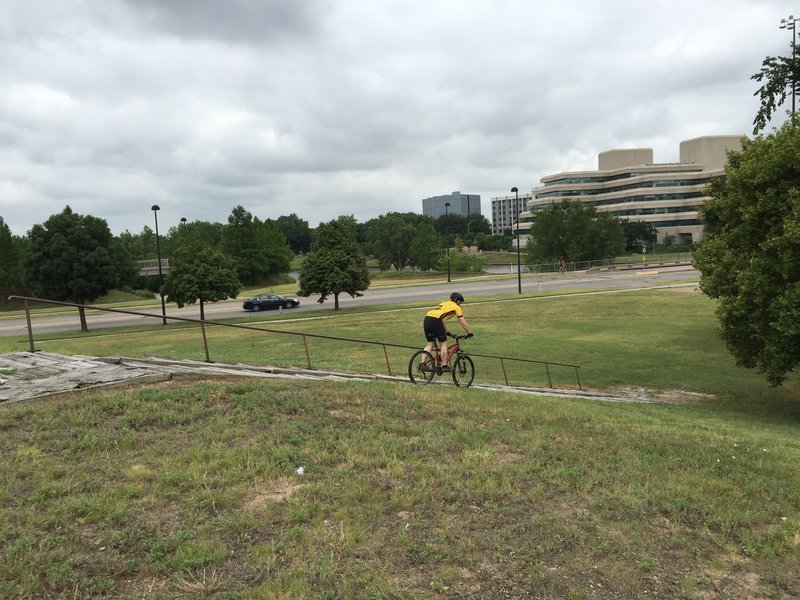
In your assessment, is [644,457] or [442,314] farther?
[442,314]

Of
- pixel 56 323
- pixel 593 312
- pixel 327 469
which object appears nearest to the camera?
pixel 327 469

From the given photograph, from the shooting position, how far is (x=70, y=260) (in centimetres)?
3447

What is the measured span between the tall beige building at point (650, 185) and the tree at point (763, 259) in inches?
4138

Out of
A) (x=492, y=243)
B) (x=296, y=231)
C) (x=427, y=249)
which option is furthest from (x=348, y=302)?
(x=296, y=231)

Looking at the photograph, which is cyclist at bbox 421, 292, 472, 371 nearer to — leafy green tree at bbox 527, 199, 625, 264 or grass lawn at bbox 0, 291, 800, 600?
grass lawn at bbox 0, 291, 800, 600

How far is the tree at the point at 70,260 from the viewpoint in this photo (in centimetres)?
3428

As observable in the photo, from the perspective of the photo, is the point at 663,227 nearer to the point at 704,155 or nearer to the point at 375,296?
the point at 704,155

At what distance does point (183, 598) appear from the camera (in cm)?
338

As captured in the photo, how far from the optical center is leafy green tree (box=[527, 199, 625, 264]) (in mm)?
77375

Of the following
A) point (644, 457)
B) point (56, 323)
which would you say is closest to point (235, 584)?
point (644, 457)

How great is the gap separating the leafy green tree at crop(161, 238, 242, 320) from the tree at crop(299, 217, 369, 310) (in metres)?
5.00

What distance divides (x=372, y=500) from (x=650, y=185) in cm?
13467

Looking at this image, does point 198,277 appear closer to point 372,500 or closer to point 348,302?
point 348,302

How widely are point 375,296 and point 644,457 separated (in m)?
43.7
